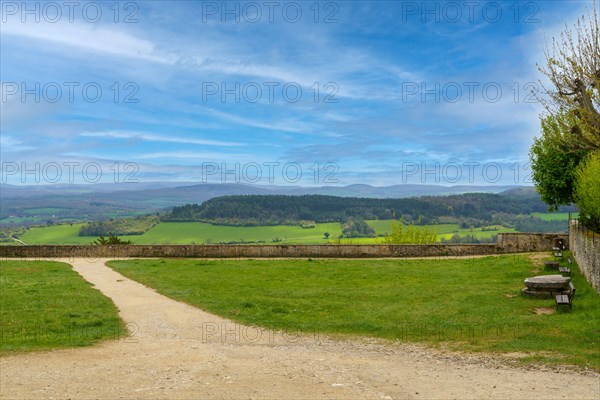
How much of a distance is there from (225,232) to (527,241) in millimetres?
75114

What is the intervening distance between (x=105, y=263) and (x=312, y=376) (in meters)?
24.5

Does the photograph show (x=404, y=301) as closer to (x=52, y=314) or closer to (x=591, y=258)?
(x=591, y=258)

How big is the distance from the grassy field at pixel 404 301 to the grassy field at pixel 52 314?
10.5 ft

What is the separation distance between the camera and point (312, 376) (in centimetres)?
1105

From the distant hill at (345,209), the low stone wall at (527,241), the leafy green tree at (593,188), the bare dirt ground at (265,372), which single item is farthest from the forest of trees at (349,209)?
the bare dirt ground at (265,372)

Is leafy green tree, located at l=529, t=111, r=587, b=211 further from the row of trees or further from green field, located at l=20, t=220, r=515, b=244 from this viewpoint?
green field, located at l=20, t=220, r=515, b=244

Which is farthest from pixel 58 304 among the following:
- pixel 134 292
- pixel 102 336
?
pixel 102 336

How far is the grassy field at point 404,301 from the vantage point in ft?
45.6

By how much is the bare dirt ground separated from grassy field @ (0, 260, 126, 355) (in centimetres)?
89

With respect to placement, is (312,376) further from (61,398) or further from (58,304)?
(58,304)

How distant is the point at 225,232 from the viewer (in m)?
104

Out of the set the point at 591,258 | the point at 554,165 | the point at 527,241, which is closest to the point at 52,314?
the point at 591,258

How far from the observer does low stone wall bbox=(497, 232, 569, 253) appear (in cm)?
3453

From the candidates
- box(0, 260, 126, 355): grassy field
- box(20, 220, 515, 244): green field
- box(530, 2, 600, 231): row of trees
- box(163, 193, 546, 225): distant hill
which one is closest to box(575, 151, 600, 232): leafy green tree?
box(530, 2, 600, 231): row of trees
